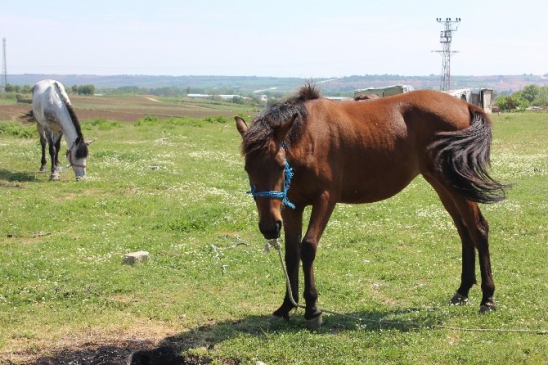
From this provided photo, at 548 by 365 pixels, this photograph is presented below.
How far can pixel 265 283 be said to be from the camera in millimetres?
8930

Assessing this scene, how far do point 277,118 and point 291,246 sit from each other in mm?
1516

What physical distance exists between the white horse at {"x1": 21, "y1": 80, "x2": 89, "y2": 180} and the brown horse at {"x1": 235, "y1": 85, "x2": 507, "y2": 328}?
38.8 feet

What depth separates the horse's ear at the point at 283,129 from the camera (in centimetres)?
646

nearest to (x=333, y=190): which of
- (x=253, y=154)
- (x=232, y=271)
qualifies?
(x=253, y=154)

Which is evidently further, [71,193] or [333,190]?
[71,193]

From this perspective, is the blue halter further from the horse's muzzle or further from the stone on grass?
the stone on grass

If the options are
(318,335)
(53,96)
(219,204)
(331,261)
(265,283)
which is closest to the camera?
(318,335)

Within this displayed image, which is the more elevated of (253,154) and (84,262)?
(253,154)

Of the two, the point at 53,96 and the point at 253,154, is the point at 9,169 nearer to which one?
the point at 53,96

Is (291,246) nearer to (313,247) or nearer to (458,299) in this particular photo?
(313,247)

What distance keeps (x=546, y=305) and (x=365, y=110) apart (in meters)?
3.03

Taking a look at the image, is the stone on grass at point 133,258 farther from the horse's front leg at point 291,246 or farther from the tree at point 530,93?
the tree at point 530,93

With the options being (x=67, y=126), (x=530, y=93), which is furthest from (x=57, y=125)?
(x=530, y=93)

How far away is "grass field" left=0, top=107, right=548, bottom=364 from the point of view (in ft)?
21.7
